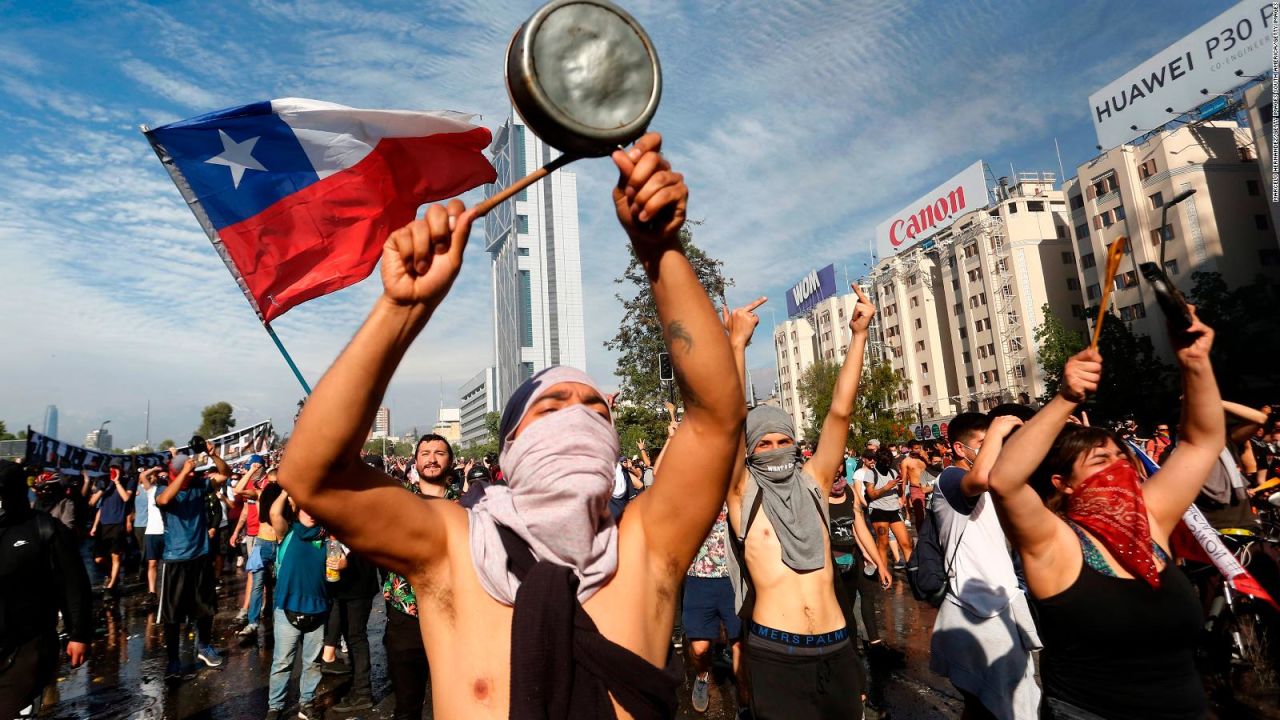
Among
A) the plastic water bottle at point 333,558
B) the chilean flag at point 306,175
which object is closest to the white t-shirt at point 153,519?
the plastic water bottle at point 333,558

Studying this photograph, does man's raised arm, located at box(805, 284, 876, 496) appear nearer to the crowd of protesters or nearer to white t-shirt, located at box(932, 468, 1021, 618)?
the crowd of protesters

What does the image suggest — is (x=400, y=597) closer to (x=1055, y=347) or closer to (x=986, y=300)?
(x=1055, y=347)

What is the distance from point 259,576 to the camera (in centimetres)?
898

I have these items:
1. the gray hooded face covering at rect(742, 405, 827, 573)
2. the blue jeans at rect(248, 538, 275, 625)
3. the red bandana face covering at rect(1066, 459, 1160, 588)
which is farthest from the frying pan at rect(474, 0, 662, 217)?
the blue jeans at rect(248, 538, 275, 625)

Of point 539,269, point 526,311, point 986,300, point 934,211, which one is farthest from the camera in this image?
point 539,269

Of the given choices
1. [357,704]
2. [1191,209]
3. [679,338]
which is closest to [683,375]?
[679,338]

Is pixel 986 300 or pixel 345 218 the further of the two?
pixel 986 300

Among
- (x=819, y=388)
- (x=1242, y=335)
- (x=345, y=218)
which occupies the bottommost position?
(x=345, y=218)

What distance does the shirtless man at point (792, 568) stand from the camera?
3.72m

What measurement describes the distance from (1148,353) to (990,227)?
22.5 m

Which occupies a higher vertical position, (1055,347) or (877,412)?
(1055,347)

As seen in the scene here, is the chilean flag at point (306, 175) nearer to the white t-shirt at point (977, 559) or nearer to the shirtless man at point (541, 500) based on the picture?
the shirtless man at point (541, 500)

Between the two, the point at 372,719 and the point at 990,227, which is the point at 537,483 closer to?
the point at 372,719

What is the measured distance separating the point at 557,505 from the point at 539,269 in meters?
146
